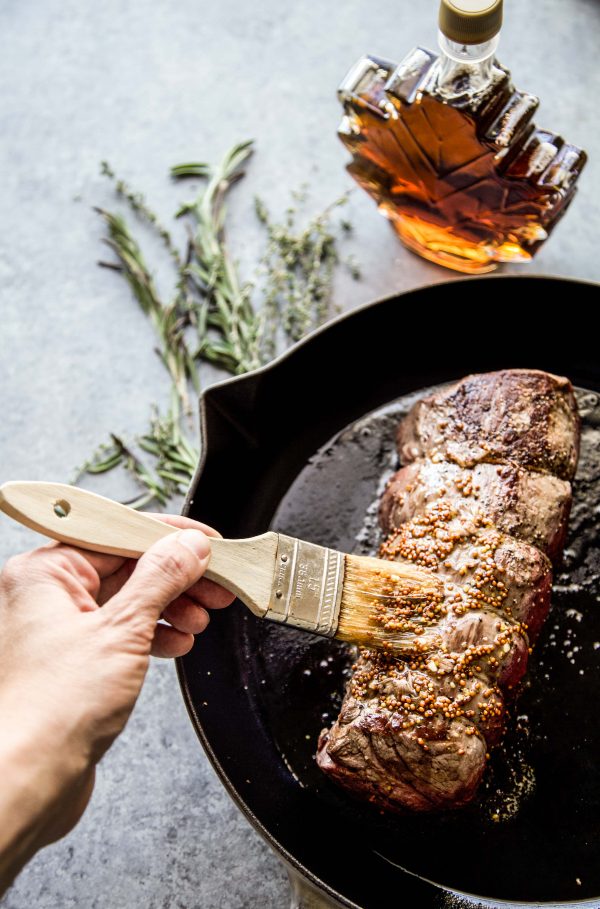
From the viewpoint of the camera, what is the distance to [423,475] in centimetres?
255

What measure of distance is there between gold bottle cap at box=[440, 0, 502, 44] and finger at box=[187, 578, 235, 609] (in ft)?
5.39

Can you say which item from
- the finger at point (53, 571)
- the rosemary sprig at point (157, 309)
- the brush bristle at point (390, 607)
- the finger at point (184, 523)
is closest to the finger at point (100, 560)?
the finger at point (53, 571)

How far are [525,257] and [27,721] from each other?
2182 mm

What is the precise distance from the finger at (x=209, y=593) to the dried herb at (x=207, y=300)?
58 cm

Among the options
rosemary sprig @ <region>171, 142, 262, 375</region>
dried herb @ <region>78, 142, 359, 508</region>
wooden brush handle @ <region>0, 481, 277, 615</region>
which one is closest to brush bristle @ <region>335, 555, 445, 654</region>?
wooden brush handle @ <region>0, 481, 277, 615</region>

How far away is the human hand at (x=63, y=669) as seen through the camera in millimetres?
1835

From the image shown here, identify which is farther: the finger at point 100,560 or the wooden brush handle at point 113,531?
the finger at point 100,560

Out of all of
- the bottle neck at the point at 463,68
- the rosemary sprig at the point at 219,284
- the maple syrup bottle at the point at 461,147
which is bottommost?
the rosemary sprig at the point at 219,284

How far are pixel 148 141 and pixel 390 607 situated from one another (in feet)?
7.29

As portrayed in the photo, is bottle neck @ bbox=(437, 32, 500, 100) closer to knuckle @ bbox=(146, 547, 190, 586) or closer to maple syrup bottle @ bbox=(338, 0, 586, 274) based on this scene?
maple syrup bottle @ bbox=(338, 0, 586, 274)

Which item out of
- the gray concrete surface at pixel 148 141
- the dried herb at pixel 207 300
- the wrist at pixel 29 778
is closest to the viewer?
the wrist at pixel 29 778

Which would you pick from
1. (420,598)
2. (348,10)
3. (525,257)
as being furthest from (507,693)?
(348,10)

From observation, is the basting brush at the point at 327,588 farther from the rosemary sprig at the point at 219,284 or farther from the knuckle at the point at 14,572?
the rosemary sprig at the point at 219,284

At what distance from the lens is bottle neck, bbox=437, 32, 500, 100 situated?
8.23 ft
